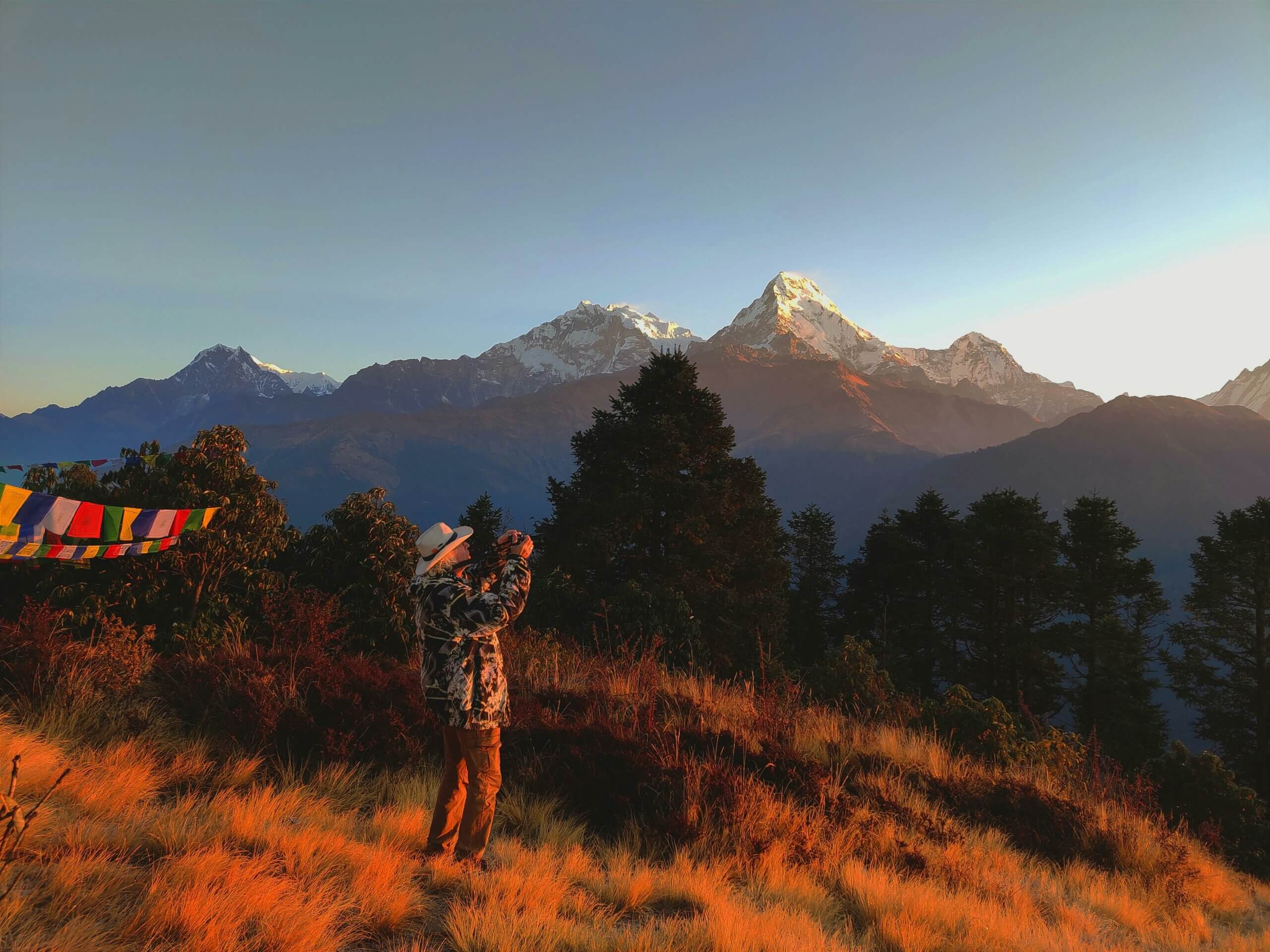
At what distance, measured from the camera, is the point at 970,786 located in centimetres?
667

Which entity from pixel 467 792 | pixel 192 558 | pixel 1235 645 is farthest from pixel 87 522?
pixel 1235 645

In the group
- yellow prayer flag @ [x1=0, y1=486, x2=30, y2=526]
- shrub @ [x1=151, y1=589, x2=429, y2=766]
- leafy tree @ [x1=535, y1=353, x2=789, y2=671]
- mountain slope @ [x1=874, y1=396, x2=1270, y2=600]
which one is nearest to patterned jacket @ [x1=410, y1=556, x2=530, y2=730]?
shrub @ [x1=151, y1=589, x2=429, y2=766]

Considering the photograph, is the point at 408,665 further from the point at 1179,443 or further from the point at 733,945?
the point at 1179,443

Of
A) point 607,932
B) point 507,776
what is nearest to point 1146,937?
point 607,932

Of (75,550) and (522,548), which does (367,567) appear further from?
(522,548)

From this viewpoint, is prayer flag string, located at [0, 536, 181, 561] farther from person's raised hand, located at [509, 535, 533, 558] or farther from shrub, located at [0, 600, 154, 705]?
person's raised hand, located at [509, 535, 533, 558]

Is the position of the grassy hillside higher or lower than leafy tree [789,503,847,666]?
higher

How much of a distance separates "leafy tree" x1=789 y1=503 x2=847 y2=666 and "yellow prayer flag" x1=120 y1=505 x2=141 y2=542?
31.7m

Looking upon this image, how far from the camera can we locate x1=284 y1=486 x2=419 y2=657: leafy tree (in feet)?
28.9

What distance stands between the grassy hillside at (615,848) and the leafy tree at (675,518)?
9584 millimetres

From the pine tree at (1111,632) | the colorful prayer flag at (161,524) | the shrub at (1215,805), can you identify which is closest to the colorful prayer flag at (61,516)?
the colorful prayer flag at (161,524)

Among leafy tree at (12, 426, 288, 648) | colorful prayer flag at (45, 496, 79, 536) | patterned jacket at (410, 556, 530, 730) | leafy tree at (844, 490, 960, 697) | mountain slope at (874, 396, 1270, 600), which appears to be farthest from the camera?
mountain slope at (874, 396, 1270, 600)

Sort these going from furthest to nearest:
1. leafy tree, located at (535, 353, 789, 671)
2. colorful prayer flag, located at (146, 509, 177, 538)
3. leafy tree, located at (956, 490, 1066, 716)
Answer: leafy tree, located at (956, 490, 1066, 716)
leafy tree, located at (535, 353, 789, 671)
colorful prayer flag, located at (146, 509, 177, 538)

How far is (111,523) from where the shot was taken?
22.9 feet
